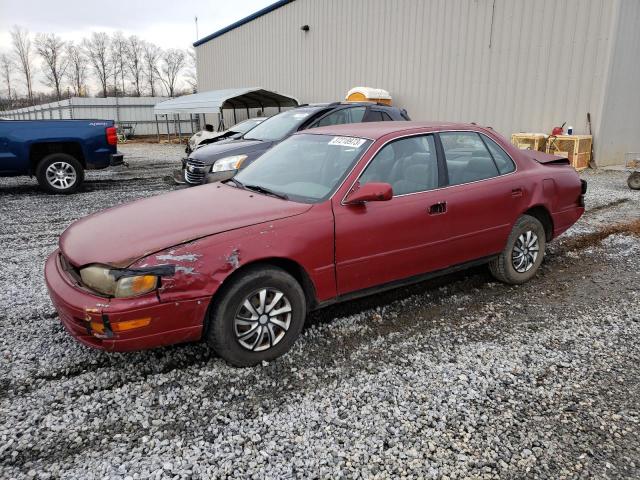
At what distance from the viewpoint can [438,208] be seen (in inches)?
152

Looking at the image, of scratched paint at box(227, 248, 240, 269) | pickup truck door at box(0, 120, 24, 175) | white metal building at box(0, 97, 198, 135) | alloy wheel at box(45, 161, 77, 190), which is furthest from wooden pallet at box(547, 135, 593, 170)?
white metal building at box(0, 97, 198, 135)

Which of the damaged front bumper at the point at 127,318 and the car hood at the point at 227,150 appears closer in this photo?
the damaged front bumper at the point at 127,318

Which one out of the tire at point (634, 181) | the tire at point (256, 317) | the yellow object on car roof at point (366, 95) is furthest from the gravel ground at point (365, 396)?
the yellow object on car roof at point (366, 95)

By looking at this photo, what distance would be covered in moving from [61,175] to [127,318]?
800 centimetres

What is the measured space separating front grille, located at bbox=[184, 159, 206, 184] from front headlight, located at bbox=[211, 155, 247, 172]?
274mm

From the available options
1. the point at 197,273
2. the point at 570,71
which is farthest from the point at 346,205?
the point at 570,71

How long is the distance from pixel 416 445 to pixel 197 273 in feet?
5.09

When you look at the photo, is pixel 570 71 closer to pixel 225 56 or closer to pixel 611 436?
pixel 611 436

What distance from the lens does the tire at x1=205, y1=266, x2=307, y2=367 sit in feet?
9.87

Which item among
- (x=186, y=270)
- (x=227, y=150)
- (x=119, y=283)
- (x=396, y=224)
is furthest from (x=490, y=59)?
(x=119, y=283)

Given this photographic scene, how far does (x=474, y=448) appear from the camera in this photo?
2453 mm

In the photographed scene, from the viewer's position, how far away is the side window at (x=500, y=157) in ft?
14.5

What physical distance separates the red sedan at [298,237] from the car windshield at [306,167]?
15 millimetres

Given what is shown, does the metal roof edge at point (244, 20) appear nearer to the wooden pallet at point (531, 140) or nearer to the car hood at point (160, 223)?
the wooden pallet at point (531, 140)
